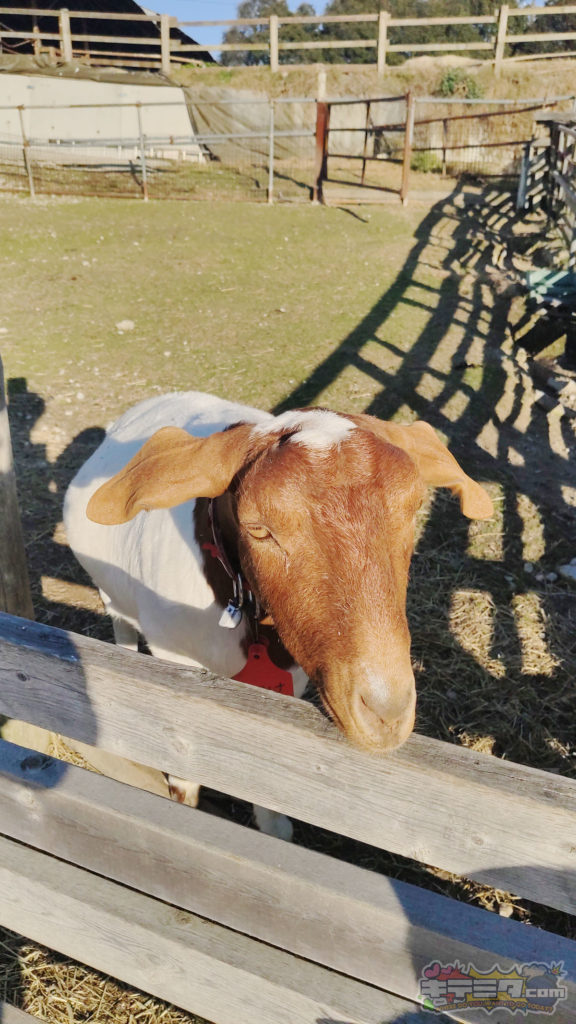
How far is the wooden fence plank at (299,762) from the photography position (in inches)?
56.2

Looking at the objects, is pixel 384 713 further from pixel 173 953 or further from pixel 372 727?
pixel 173 953

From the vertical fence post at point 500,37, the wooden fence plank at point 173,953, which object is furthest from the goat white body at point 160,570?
the vertical fence post at point 500,37

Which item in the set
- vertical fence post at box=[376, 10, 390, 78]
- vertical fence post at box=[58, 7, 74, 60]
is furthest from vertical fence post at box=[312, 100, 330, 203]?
vertical fence post at box=[58, 7, 74, 60]

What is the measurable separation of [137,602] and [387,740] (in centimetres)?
179

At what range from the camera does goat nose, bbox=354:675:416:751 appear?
1519 millimetres

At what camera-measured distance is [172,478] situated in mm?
2033

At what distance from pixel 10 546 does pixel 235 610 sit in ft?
4.28

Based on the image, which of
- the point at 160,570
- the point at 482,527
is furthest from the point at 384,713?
the point at 482,527

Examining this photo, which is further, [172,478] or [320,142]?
[320,142]

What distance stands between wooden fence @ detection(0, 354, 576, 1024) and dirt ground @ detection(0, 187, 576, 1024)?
83 cm

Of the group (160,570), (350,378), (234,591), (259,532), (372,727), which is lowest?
(350,378)

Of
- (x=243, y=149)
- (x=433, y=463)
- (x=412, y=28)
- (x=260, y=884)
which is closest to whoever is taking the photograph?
(x=260, y=884)

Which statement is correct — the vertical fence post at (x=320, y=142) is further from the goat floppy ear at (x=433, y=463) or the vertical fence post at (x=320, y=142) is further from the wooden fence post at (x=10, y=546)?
the goat floppy ear at (x=433, y=463)

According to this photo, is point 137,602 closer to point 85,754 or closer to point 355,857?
point 85,754
